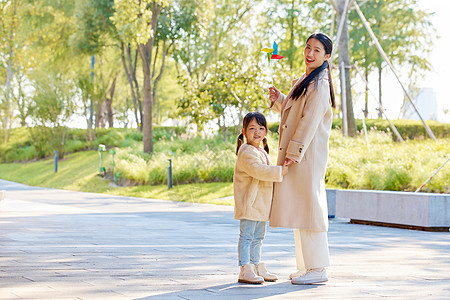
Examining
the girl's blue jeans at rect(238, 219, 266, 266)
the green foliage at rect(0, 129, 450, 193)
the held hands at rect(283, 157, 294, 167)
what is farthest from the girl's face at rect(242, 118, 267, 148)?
the green foliage at rect(0, 129, 450, 193)

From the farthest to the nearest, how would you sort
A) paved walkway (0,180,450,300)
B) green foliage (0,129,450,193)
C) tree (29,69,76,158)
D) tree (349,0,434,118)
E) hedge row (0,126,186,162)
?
tree (349,0,434,118), hedge row (0,126,186,162), tree (29,69,76,158), green foliage (0,129,450,193), paved walkway (0,180,450,300)

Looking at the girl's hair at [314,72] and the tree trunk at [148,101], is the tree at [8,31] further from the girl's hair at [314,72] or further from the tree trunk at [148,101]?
the girl's hair at [314,72]

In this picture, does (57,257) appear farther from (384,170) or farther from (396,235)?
(384,170)

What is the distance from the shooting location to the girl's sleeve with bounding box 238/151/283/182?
5316mm

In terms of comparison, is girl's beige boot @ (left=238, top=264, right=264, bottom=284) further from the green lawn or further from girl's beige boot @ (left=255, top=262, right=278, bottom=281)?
the green lawn

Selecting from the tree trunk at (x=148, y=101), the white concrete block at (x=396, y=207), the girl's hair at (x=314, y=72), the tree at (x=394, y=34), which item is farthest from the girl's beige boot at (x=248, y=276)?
the tree at (x=394, y=34)

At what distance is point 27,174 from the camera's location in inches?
1188

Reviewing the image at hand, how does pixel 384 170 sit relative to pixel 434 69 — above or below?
below

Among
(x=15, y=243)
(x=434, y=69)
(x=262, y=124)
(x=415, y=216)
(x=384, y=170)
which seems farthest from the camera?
(x=434, y=69)

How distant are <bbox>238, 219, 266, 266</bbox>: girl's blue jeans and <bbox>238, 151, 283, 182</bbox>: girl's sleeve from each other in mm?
398

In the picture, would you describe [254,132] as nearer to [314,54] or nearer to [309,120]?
[309,120]

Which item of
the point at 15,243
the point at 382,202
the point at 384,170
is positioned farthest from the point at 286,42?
the point at 15,243

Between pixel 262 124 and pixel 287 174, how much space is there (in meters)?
0.46

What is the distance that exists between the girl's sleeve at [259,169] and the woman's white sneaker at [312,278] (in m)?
0.82
